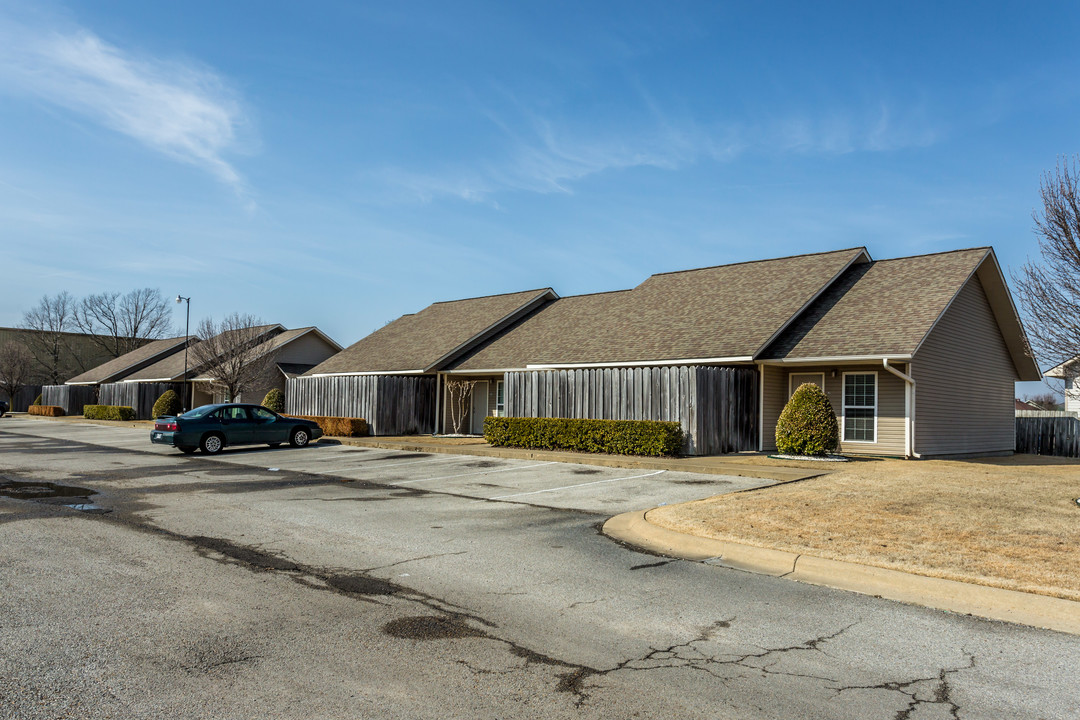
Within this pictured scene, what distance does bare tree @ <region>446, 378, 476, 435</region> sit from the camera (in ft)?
99.1

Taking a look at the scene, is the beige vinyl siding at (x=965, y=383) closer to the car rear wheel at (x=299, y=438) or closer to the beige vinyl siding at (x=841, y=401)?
the beige vinyl siding at (x=841, y=401)

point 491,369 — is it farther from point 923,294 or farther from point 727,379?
point 923,294

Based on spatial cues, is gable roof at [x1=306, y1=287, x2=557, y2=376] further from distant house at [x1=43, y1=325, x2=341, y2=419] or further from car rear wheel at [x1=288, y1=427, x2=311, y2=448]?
distant house at [x1=43, y1=325, x2=341, y2=419]

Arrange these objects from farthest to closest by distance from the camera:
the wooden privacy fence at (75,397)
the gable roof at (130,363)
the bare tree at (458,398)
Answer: the gable roof at (130,363), the wooden privacy fence at (75,397), the bare tree at (458,398)

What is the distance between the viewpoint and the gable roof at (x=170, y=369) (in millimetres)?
48134

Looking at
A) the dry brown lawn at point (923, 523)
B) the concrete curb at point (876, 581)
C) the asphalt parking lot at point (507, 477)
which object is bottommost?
the asphalt parking lot at point (507, 477)

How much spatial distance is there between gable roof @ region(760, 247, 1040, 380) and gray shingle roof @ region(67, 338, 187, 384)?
2015 inches

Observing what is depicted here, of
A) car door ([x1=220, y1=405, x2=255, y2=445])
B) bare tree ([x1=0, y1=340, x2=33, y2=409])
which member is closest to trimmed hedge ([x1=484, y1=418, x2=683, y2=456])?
car door ([x1=220, y1=405, x2=255, y2=445])

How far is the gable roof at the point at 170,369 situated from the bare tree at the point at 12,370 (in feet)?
48.6

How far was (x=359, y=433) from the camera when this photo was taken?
29.1 m

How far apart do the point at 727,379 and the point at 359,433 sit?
1479 centimetres

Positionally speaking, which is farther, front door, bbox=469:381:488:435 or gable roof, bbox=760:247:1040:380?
front door, bbox=469:381:488:435

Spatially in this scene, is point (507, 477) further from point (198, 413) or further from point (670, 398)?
point (198, 413)

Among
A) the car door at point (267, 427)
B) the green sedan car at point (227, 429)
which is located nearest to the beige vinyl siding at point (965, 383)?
the green sedan car at point (227, 429)
